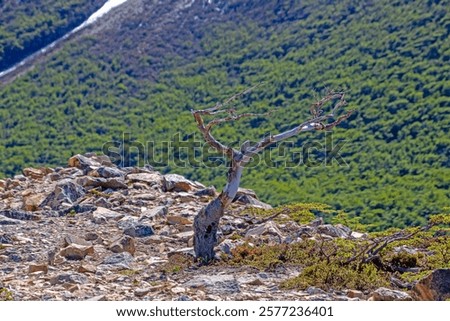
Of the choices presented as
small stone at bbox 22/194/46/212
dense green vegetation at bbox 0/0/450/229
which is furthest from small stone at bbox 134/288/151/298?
dense green vegetation at bbox 0/0/450/229

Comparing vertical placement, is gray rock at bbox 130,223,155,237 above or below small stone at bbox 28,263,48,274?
below

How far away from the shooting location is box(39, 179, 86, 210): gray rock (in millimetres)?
15992

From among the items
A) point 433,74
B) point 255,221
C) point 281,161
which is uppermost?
point 255,221

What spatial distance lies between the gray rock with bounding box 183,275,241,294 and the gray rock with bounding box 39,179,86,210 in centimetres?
524

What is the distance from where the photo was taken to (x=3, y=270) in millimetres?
12094

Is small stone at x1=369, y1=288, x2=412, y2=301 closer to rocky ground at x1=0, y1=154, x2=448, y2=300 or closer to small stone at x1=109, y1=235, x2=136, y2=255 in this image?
rocky ground at x1=0, y1=154, x2=448, y2=300

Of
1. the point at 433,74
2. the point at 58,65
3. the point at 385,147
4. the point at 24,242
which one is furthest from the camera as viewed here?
the point at 58,65

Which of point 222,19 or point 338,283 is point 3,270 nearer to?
point 338,283

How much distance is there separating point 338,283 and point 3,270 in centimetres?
397

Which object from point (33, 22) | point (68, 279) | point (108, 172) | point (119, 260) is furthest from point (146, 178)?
point (33, 22)

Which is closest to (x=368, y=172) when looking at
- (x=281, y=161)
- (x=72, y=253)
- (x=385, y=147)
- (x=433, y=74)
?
(x=385, y=147)

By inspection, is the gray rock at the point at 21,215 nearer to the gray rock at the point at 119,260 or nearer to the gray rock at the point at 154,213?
the gray rock at the point at 154,213

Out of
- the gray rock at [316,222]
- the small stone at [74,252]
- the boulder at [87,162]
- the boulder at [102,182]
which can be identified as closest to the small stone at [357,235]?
the gray rock at [316,222]

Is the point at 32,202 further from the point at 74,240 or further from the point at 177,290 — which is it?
the point at 177,290
